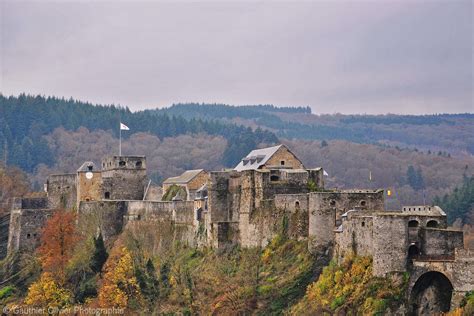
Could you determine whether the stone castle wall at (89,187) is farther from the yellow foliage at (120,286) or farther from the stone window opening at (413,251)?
the stone window opening at (413,251)

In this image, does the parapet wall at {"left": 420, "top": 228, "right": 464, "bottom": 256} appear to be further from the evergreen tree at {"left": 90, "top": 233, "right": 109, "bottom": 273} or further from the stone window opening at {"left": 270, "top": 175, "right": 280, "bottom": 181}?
the evergreen tree at {"left": 90, "top": 233, "right": 109, "bottom": 273}

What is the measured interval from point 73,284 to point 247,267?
1652cm

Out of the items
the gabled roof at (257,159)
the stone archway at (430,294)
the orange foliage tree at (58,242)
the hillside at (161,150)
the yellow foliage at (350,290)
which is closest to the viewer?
the stone archway at (430,294)

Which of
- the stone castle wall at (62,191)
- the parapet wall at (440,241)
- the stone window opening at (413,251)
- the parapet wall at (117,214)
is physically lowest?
the stone window opening at (413,251)

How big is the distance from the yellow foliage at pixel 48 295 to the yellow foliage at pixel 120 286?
2942 millimetres

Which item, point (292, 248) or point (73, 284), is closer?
point (292, 248)

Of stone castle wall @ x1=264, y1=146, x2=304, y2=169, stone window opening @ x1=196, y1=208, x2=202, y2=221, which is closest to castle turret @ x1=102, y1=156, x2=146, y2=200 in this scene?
stone window opening @ x1=196, y1=208, x2=202, y2=221

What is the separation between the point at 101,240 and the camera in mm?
74375

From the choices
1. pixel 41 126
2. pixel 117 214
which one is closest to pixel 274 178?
pixel 117 214

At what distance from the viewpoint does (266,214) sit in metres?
61.9

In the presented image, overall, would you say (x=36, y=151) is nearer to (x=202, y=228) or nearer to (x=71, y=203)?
(x=71, y=203)

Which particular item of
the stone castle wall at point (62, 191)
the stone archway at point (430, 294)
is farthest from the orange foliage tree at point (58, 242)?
the stone archway at point (430, 294)

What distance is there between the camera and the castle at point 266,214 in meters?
49.7

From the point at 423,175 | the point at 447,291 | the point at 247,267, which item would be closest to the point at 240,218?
the point at 247,267
